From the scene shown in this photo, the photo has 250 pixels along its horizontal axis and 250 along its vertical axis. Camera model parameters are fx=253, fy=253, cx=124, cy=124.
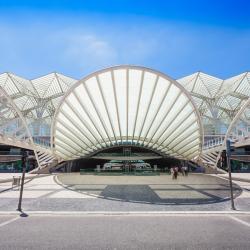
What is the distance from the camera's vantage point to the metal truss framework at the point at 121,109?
95.8ft

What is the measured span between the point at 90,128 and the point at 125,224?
1279 inches

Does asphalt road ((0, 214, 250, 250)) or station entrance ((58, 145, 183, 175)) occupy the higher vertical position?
station entrance ((58, 145, 183, 175))

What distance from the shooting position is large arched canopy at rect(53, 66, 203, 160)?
29328 millimetres

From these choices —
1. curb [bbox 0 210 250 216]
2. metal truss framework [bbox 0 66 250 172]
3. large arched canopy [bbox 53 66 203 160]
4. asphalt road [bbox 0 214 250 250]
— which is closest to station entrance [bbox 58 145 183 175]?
metal truss framework [bbox 0 66 250 172]

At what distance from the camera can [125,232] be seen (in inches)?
262

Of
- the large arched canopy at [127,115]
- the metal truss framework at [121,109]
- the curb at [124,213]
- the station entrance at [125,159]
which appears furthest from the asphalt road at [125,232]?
the station entrance at [125,159]

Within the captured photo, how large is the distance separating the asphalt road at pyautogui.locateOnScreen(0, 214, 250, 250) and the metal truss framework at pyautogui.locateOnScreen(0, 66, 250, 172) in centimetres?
1582

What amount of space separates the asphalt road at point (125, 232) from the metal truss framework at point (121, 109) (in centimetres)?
1582

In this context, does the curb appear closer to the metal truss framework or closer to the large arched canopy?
the metal truss framework

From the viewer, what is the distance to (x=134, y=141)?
1972 inches

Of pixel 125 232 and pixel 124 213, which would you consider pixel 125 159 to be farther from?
pixel 125 232

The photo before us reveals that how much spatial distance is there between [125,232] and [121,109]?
29.2m

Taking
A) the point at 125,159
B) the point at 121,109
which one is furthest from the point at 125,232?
the point at 125,159

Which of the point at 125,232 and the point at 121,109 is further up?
the point at 121,109
